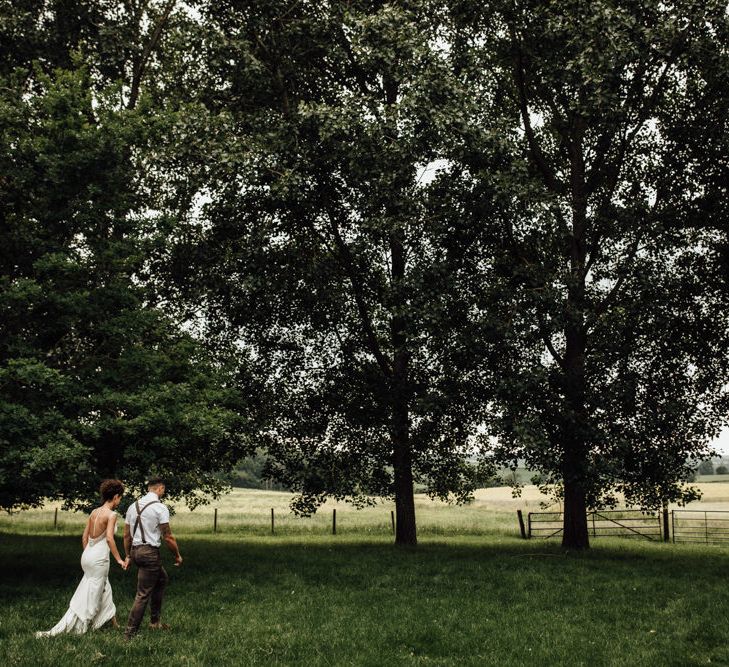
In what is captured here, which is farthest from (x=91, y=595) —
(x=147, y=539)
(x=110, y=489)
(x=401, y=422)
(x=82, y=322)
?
(x=401, y=422)

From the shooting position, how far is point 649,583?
14969 mm

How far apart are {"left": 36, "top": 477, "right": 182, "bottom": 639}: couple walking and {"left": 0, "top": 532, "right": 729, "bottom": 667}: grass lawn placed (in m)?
0.45

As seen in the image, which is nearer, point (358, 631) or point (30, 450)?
point (358, 631)

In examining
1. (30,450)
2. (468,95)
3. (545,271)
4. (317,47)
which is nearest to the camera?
(30,450)

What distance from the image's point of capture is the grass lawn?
930cm

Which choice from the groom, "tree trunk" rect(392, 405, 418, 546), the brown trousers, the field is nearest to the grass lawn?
the field

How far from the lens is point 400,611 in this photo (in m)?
12.1

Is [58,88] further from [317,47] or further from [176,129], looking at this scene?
[317,47]

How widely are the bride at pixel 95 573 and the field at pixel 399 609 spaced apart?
0.49 meters

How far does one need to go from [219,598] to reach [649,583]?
380 inches

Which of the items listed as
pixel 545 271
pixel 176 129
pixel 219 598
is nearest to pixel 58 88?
pixel 176 129

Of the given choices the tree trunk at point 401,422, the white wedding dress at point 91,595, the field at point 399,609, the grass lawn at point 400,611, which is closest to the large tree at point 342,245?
the tree trunk at point 401,422

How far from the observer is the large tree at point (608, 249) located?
1772 cm

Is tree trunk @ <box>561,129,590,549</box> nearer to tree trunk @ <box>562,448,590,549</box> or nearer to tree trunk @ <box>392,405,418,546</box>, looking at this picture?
tree trunk @ <box>562,448,590,549</box>
